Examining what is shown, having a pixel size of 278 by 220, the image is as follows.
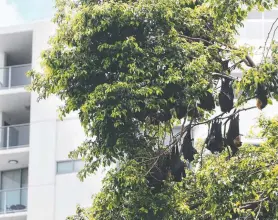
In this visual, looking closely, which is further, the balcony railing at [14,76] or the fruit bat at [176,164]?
the balcony railing at [14,76]

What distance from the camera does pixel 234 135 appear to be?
46.8 ft

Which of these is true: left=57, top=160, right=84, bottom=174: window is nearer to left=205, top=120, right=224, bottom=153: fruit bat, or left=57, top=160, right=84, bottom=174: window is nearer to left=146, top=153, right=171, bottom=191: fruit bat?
left=146, top=153, right=171, bottom=191: fruit bat

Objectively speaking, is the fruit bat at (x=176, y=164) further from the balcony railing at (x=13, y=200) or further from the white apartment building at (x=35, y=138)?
the balcony railing at (x=13, y=200)

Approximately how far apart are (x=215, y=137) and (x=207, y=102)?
70 centimetres

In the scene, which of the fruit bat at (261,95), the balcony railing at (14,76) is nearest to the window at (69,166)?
the balcony railing at (14,76)

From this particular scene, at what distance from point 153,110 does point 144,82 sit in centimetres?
48

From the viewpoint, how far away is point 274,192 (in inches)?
513

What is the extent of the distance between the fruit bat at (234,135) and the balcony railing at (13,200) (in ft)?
44.5

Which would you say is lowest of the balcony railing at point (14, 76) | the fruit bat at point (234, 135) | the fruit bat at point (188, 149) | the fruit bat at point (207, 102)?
the fruit bat at point (188, 149)

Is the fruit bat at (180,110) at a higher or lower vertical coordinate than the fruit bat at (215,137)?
higher

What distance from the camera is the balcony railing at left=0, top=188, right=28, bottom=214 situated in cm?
2688

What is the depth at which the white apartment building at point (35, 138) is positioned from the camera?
1000 inches

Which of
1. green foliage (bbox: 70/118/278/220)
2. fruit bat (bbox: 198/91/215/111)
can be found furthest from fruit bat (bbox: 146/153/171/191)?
fruit bat (bbox: 198/91/215/111)

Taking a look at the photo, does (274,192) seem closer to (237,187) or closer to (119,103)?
(237,187)
